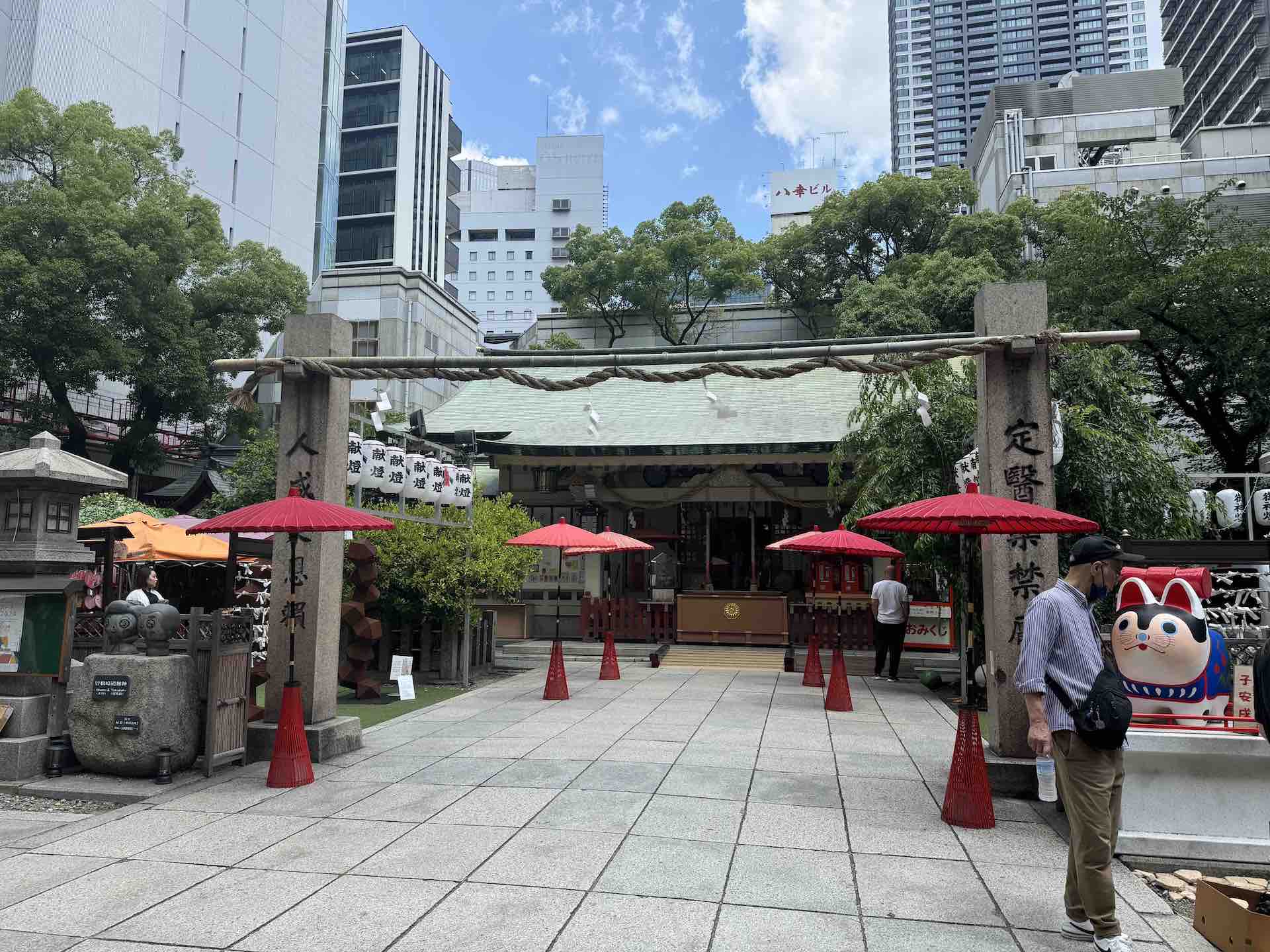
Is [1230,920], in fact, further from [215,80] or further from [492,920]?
[215,80]

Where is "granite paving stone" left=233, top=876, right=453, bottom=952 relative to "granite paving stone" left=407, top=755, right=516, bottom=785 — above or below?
below

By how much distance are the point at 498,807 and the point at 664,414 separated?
14.4 m

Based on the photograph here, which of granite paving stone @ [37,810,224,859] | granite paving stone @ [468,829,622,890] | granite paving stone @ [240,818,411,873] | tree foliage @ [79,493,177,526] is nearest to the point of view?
granite paving stone @ [468,829,622,890]

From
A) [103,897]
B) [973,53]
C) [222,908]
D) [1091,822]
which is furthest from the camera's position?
[973,53]

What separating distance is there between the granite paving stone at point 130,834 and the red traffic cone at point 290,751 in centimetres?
74

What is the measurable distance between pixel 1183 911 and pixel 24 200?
28.1m

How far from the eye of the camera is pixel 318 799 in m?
6.52

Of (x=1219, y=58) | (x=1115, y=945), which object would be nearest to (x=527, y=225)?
(x=1219, y=58)

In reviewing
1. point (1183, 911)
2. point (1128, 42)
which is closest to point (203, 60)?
point (1183, 911)

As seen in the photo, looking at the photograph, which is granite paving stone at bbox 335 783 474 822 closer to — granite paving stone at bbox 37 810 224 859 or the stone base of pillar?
granite paving stone at bbox 37 810 224 859

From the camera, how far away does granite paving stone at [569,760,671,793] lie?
22.6 feet

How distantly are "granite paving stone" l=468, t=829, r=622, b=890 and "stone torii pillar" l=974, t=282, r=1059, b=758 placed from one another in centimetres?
A: 345

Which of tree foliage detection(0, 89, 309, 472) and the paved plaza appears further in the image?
tree foliage detection(0, 89, 309, 472)

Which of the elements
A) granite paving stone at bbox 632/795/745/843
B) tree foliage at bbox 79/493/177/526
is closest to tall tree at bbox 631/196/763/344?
tree foliage at bbox 79/493/177/526
